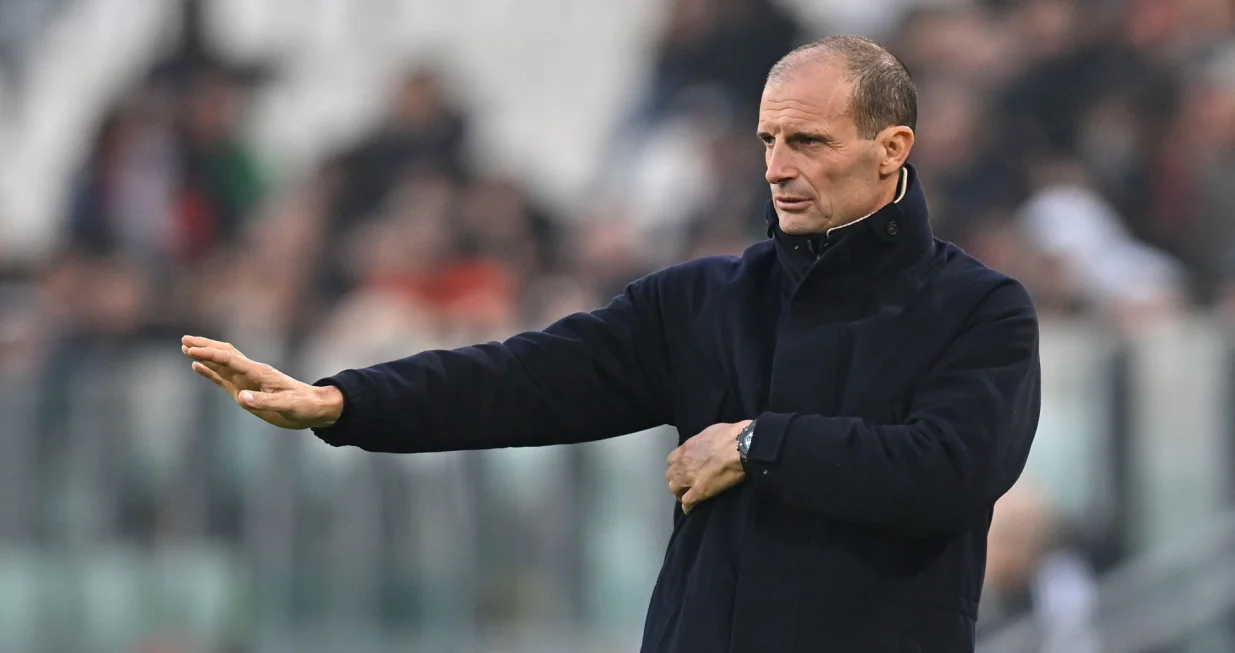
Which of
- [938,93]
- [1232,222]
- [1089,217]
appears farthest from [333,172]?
[1232,222]

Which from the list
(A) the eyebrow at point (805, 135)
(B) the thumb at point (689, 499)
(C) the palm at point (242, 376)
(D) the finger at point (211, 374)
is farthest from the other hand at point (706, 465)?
(D) the finger at point (211, 374)

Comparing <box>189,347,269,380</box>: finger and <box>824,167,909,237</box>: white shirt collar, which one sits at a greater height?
<box>824,167,909,237</box>: white shirt collar

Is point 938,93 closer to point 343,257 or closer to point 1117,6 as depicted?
point 1117,6

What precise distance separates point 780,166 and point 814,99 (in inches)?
4.3

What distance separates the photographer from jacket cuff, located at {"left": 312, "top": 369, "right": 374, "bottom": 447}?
2.86m

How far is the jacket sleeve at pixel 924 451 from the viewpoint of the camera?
267 cm

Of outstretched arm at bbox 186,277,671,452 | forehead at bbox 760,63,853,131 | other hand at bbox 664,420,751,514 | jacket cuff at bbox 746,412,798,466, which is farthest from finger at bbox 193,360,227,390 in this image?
forehead at bbox 760,63,853,131

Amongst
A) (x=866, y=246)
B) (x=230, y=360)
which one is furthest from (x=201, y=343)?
(x=866, y=246)

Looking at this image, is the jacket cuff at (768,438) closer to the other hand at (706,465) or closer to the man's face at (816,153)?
the other hand at (706,465)

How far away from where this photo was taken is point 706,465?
2.82 m

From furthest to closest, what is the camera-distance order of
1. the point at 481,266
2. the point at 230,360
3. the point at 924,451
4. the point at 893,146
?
the point at 481,266 → the point at 893,146 → the point at 230,360 → the point at 924,451

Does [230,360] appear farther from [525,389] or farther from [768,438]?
[768,438]

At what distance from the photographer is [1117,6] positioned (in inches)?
344

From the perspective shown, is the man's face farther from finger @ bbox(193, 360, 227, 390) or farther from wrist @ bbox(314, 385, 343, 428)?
finger @ bbox(193, 360, 227, 390)
